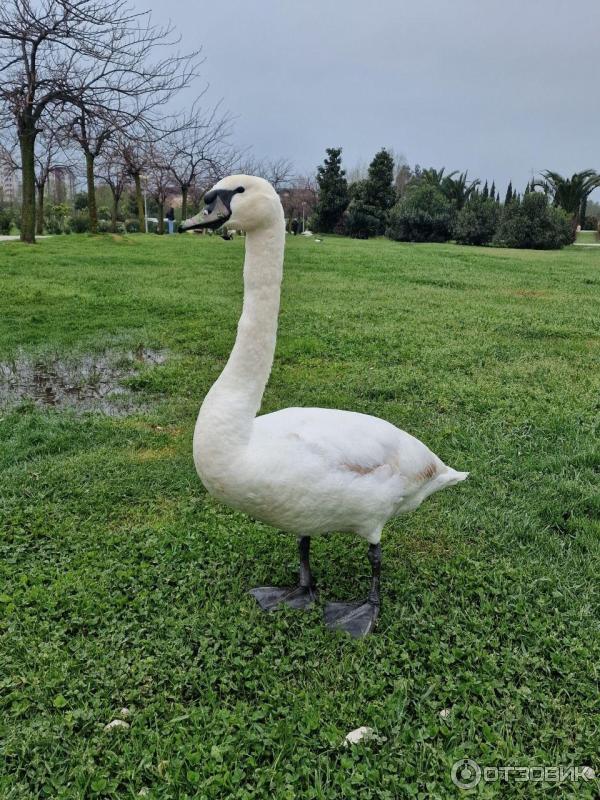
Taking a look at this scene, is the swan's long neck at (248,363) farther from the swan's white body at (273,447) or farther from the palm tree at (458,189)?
the palm tree at (458,189)

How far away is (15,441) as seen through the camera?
451cm

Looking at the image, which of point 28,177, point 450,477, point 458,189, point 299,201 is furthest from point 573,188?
point 450,477

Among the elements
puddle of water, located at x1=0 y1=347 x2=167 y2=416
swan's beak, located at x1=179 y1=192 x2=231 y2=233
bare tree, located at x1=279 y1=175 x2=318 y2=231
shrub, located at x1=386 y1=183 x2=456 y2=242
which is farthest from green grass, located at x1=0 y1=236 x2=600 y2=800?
bare tree, located at x1=279 y1=175 x2=318 y2=231

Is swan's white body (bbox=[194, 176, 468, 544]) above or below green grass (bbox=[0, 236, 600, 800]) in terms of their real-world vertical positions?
above

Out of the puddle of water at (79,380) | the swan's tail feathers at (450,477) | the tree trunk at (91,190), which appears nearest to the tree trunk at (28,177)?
the tree trunk at (91,190)

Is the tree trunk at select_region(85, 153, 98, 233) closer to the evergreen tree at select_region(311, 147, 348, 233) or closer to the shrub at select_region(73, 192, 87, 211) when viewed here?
the evergreen tree at select_region(311, 147, 348, 233)

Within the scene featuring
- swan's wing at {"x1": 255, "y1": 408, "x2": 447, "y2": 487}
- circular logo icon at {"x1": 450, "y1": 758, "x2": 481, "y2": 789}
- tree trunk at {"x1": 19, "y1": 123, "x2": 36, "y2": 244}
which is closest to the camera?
circular logo icon at {"x1": 450, "y1": 758, "x2": 481, "y2": 789}

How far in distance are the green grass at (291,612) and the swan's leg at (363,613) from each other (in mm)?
72

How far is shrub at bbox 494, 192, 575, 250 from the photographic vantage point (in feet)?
84.7

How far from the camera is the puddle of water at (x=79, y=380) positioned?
550 cm

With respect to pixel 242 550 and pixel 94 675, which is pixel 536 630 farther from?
pixel 94 675

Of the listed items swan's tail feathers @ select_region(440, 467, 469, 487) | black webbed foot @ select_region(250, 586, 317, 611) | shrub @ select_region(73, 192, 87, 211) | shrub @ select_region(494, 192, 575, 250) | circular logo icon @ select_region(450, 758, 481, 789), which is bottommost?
circular logo icon @ select_region(450, 758, 481, 789)

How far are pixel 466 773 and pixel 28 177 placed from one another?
18.0m

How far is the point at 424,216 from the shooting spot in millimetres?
28500
